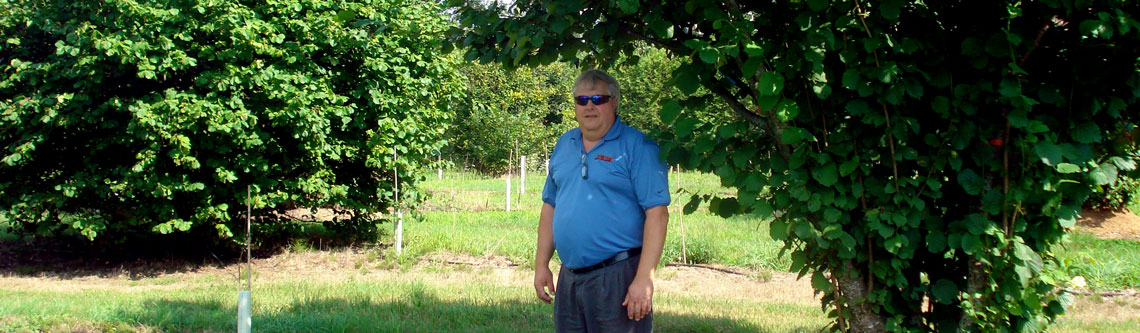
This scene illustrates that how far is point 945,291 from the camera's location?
3.30 meters

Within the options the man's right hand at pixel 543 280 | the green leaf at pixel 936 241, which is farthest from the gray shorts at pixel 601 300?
the green leaf at pixel 936 241

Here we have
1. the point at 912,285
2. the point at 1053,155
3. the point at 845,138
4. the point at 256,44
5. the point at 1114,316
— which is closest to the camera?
the point at 1053,155

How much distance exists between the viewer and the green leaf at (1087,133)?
9.21 ft

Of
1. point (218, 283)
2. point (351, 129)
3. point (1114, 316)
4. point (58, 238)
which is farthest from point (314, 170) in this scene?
point (1114, 316)

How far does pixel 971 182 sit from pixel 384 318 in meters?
4.27

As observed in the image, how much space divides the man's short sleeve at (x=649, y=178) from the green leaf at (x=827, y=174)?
573mm

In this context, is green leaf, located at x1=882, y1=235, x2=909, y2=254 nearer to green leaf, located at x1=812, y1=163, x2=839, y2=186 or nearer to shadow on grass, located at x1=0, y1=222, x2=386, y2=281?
green leaf, located at x1=812, y1=163, x2=839, y2=186

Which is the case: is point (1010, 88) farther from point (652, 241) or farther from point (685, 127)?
point (652, 241)

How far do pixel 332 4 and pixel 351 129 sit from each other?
1.45m

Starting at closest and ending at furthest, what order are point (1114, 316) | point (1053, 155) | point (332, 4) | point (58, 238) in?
point (1053, 155) < point (1114, 316) < point (332, 4) < point (58, 238)

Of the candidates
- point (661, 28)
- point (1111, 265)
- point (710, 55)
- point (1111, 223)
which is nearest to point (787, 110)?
point (710, 55)

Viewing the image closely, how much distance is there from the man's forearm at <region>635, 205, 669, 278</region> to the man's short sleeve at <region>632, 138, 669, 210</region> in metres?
0.04

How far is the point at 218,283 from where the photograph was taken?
8.73m

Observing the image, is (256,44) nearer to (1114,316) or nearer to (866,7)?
(866,7)
